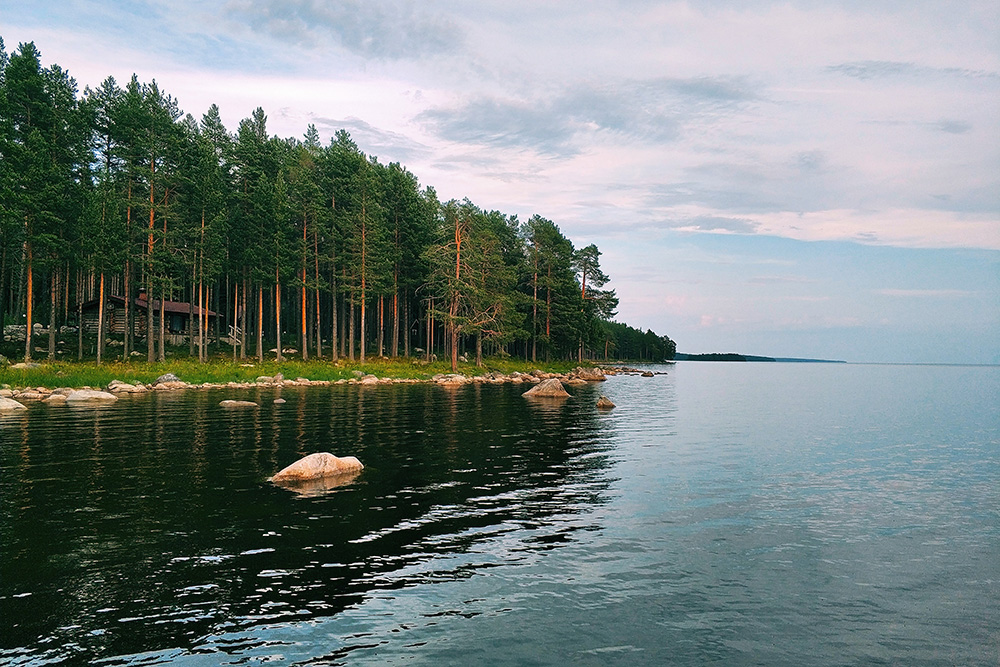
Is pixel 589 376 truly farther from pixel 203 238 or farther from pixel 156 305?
pixel 156 305

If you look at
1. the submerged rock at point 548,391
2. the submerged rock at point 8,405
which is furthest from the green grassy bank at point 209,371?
the submerged rock at point 548,391

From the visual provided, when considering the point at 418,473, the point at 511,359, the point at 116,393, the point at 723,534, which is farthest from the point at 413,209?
the point at 723,534

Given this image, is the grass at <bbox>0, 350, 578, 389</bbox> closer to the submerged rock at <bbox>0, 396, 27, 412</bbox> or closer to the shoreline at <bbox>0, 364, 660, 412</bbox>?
the shoreline at <bbox>0, 364, 660, 412</bbox>

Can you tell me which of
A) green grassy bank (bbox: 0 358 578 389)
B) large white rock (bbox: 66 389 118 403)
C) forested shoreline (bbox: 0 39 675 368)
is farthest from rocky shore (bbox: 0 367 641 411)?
forested shoreline (bbox: 0 39 675 368)

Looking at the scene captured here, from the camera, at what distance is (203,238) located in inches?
2484

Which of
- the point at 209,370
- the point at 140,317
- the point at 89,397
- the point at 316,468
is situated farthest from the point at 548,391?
the point at 140,317

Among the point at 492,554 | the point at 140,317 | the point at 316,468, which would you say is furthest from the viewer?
the point at 140,317

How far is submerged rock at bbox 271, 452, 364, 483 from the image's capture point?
17.3m

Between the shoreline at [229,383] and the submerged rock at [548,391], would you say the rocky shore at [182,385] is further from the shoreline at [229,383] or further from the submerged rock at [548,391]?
the submerged rock at [548,391]

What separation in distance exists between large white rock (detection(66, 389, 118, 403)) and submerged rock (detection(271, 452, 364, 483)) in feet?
89.8

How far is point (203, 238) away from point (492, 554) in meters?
61.6

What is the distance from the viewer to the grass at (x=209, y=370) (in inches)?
1718

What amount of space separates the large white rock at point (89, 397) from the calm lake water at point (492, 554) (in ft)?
46.8

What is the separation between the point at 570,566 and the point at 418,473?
8743mm
